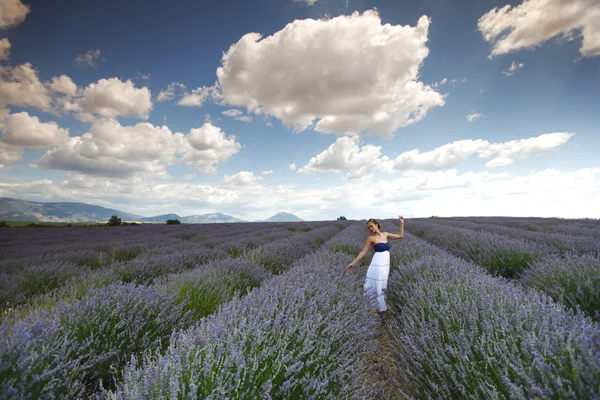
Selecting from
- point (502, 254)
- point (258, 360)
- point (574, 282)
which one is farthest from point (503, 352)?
point (502, 254)

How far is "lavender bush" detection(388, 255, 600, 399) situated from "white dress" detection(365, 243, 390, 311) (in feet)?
4.15

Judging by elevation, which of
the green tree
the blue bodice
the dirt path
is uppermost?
the green tree

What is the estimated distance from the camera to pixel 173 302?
271 centimetres

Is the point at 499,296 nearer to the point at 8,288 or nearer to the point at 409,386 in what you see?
the point at 409,386

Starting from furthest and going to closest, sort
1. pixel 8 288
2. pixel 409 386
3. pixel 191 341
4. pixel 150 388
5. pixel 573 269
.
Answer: pixel 8 288
pixel 573 269
pixel 409 386
pixel 191 341
pixel 150 388

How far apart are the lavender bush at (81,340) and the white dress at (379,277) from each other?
2.39m

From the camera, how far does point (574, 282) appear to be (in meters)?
2.83

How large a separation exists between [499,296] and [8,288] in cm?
553

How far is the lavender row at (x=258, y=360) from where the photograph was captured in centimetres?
117

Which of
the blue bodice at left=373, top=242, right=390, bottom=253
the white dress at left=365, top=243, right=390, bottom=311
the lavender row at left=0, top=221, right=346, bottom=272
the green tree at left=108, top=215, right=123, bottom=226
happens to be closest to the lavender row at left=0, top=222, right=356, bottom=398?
the white dress at left=365, top=243, right=390, bottom=311

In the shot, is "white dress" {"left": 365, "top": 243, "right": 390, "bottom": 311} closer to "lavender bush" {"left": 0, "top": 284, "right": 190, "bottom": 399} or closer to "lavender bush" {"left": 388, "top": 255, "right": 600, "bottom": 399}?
"lavender bush" {"left": 388, "top": 255, "right": 600, "bottom": 399}

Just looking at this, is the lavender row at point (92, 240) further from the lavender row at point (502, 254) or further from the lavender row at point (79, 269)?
the lavender row at point (502, 254)

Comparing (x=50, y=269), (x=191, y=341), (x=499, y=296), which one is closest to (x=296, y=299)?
(x=191, y=341)

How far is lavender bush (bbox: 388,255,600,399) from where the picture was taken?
1123 mm
